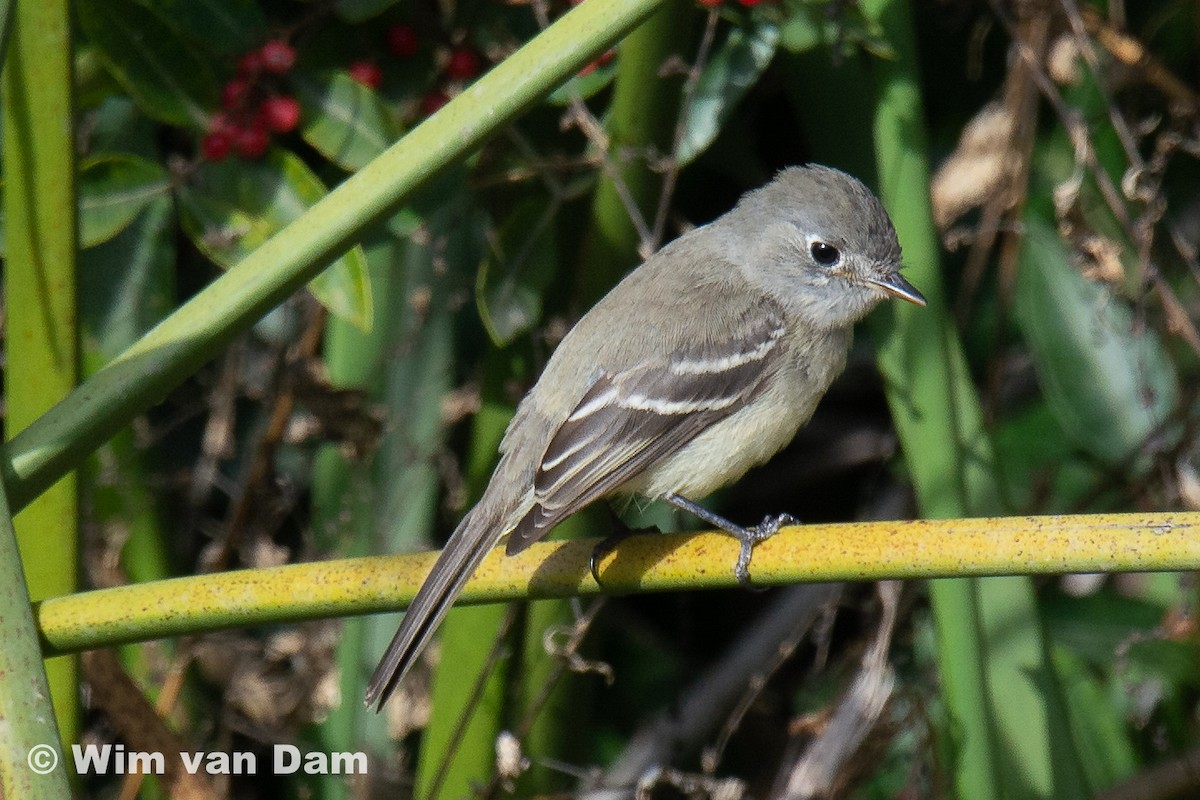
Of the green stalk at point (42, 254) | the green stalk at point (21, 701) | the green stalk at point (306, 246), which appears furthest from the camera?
the green stalk at point (42, 254)

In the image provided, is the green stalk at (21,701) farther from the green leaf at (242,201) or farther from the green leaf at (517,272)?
the green leaf at (517,272)

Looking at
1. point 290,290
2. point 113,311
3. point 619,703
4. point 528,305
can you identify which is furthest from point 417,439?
point 290,290

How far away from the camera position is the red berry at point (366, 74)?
304cm

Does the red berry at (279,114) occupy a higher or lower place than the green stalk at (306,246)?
higher

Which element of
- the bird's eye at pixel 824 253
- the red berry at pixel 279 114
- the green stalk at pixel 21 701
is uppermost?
the red berry at pixel 279 114

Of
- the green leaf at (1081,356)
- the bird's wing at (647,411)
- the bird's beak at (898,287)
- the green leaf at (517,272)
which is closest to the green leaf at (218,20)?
the green leaf at (517,272)

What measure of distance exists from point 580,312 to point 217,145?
0.93 m

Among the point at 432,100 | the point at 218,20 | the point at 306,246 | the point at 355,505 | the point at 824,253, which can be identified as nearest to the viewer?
the point at 306,246

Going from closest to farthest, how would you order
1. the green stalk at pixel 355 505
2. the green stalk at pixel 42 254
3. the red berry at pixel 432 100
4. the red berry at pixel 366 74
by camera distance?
the green stalk at pixel 42 254 → the red berry at pixel 366 74 → the red berry at pixel 432 100 → the green stalk at pixel 355 505

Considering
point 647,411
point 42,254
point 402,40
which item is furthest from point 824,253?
point 42,254

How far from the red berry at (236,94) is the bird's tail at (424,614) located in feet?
4.00

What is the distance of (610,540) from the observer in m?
2.58

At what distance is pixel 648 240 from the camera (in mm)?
2963

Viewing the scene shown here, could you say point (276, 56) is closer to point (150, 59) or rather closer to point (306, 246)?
point (150, 59)
